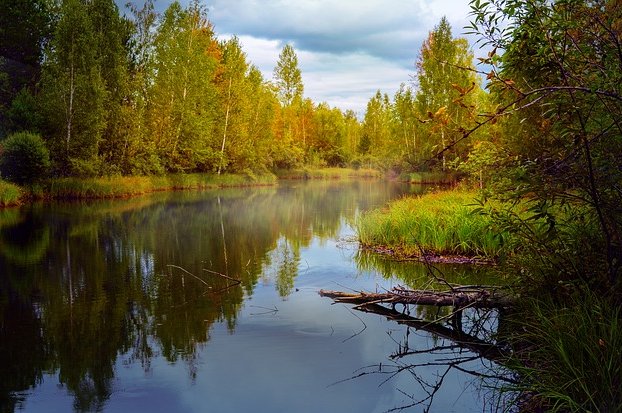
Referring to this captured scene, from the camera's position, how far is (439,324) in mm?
8969

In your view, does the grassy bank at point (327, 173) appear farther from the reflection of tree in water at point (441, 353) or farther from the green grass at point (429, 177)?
the reflection of tree in water at point (441, 353)

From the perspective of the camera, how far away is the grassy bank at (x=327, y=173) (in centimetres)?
7581

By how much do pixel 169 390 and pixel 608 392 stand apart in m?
4.68

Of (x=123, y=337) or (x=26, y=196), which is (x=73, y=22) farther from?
(x=123, y=337)

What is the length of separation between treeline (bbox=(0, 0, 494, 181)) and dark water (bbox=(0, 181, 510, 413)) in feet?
41.7

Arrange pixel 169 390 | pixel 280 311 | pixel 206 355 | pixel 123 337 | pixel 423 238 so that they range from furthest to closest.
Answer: pixel 423 238 → pixel 280 311 → pixel 123 337 → pixel 206 355 → pixel 169 390

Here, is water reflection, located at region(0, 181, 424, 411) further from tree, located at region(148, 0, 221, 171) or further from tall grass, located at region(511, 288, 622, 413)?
tree, located at region(148, 0, 221, 171)

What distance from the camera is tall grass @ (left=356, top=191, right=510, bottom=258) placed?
14.3 metres

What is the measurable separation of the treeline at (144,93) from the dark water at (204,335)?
1270cm

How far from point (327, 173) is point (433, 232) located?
67390 mm

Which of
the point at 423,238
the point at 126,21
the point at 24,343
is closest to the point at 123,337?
the point at 24,343

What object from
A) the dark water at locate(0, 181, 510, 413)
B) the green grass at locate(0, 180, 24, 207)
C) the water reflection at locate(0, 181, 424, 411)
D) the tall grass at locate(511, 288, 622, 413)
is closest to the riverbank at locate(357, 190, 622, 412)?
the tall grass at locate(511, 288, 622, 413)

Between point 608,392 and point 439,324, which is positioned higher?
point 608,392

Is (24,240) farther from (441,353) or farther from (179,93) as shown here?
(179,93)
